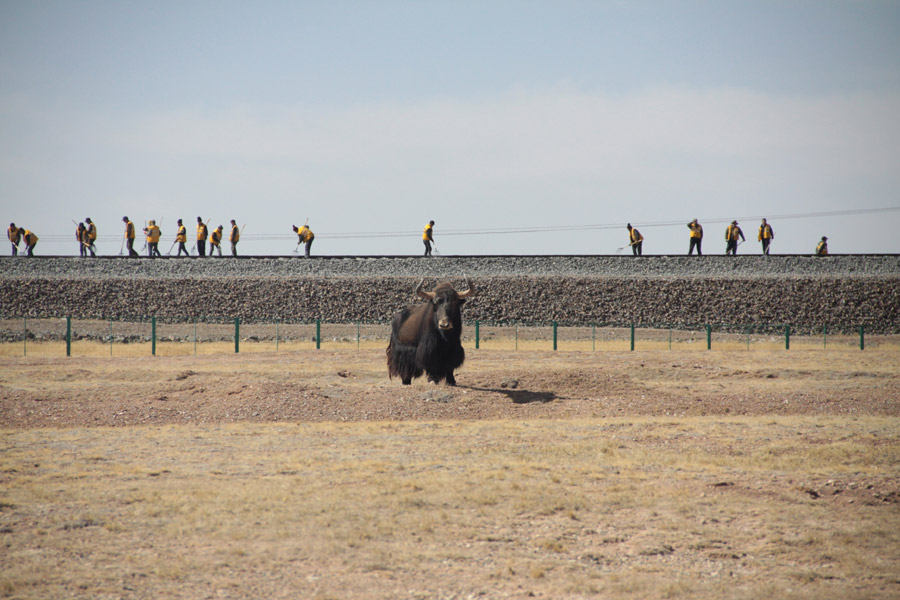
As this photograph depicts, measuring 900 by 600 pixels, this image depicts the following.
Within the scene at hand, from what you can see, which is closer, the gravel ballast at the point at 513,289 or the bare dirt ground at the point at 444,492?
the bare dirt ground at the point at 444,492

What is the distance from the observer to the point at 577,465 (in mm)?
10812

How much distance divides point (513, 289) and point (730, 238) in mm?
11967

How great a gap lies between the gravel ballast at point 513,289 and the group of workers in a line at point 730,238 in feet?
3.08

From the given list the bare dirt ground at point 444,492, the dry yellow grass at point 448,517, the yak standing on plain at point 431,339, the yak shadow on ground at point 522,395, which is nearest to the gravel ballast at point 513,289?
the yak standing on plain at point 431,339

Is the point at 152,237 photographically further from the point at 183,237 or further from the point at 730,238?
the point at 730,238

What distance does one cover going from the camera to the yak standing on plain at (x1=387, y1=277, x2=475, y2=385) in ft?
56.7

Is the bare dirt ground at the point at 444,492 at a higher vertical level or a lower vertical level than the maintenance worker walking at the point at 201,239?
lower

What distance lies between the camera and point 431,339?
58.3 feet

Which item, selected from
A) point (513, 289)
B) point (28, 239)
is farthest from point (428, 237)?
point (28, 239)

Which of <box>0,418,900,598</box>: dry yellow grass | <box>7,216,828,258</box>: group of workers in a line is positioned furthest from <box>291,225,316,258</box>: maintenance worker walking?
<box>0,418,900,598</box>: dry yellow grass

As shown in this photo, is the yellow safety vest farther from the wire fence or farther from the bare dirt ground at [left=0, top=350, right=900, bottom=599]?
the bare dirt ground at [left=0, top=350, right=900, bottom=599]

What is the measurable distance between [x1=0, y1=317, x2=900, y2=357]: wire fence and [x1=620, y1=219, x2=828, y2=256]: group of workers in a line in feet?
21.5

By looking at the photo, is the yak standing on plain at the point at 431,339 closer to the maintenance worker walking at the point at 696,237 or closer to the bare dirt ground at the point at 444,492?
the bare dirt ground at the point at 444,492

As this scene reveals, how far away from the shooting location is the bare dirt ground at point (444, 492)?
21.9ft
